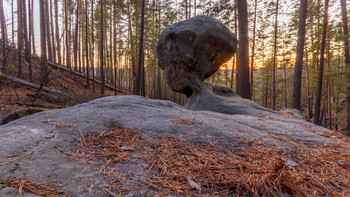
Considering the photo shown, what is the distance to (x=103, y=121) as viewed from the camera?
90.7 inches

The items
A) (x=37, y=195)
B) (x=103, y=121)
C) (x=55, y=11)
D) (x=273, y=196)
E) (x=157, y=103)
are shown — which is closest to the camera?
(x=37, y=195)

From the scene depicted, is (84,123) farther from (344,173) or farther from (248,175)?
(344,173)

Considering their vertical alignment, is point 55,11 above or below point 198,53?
above

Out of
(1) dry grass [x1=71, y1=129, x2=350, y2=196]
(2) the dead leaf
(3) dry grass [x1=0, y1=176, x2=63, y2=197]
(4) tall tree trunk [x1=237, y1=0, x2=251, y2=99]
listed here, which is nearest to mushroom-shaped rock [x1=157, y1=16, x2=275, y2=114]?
(4) tall tree trunk [x1=237, y1=0, x2=251, y2=99]

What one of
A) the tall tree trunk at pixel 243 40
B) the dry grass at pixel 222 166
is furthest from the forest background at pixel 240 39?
the dry grass at pixel 222 166

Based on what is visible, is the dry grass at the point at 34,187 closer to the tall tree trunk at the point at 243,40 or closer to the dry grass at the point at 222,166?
the dry grass at the point at 222,166

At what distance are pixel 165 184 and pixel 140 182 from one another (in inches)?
7.2

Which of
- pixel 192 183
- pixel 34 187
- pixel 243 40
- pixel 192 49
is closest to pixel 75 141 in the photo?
pixel 34 187

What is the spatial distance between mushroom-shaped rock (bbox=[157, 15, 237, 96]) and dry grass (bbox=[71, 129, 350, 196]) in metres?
5.04

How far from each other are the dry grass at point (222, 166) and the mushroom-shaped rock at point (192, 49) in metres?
5.04

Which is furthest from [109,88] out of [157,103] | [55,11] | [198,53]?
[157,103]

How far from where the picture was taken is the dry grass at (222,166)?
3.84ft

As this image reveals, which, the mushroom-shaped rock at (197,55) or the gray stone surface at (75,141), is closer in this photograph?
the gray stone surface at (75,141)

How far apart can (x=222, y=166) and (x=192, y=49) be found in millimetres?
5677
